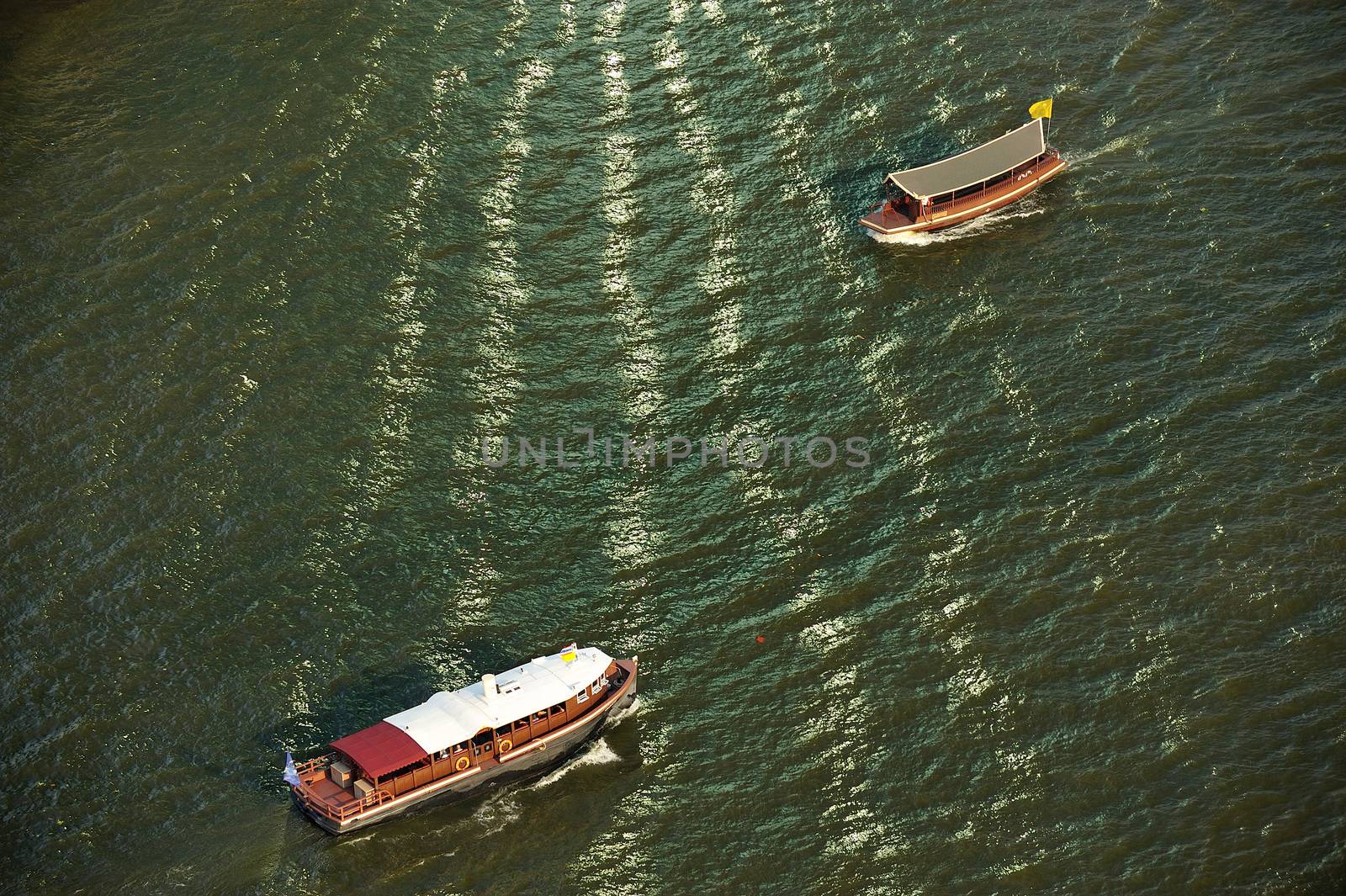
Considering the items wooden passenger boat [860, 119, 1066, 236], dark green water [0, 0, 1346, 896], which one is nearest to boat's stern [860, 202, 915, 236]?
wooden passenger boat [860, 119, 1066, 236]

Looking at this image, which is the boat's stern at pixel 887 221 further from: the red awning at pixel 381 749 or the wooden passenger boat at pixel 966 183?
the red awning at pixel 381 749

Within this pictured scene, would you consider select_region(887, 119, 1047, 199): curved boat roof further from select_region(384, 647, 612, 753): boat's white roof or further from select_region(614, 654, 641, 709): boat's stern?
select_region(384, 647, 612, 753): boat's white roof

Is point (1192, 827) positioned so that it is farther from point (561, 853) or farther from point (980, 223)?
point (980, 223)

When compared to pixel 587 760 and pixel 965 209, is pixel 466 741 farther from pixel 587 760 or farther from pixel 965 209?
pixel 965 209

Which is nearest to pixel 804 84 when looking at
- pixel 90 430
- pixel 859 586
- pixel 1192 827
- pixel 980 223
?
pixel 980 223

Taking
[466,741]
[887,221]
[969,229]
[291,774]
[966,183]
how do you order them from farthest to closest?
[969,229]
[887,221]
[966,183]
[466,741]
[291,774]

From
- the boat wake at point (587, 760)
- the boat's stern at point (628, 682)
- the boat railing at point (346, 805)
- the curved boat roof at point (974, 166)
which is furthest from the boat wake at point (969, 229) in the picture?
the boat railing at point (346, 805)

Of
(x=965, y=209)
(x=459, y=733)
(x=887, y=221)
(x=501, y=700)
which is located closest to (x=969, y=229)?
(x=965, y=209)
